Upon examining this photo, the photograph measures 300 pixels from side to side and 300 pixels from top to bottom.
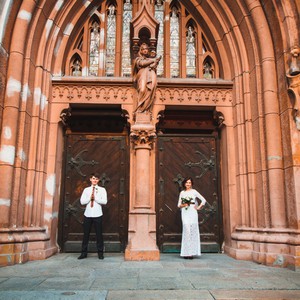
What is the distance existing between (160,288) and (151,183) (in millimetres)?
3620

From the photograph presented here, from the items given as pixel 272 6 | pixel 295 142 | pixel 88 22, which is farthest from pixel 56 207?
pixel 272 6

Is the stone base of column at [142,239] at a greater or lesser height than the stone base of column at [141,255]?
greater

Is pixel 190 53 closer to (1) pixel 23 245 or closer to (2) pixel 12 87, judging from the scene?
(2) pixel 12 87

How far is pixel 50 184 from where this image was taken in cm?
723

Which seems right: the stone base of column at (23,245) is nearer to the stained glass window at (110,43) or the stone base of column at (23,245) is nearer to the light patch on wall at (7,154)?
the light patch on wall at (7,154)

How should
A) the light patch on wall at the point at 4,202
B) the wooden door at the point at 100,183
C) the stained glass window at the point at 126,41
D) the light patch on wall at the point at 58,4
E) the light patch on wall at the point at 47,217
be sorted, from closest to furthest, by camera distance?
the light patch on wall at the point at 4,202
the light patch on wall at the point at 47,217
the light patch on wall at the point at 58,4
the wooden door at the point at 100,183
the stained glass window at the point at 126,41

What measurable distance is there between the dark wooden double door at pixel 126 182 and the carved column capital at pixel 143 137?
0.78 m

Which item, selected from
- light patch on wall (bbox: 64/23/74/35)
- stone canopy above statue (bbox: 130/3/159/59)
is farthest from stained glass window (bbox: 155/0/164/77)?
light patch on wall (bbox: 64/23/74/35)

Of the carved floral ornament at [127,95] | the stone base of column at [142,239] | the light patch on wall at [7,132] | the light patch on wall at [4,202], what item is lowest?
the stone base of column at [142,239]

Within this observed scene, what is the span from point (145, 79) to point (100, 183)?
2516 mm

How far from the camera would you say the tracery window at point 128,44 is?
8195 mm

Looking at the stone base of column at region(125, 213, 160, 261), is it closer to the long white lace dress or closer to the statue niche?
the long white lace dress

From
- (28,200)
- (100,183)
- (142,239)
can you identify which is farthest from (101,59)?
(142,239)

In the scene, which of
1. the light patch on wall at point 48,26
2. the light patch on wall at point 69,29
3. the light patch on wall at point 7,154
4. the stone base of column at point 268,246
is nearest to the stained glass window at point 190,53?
the light patch on wall at point 69,29
